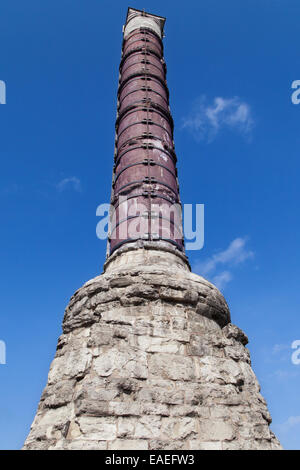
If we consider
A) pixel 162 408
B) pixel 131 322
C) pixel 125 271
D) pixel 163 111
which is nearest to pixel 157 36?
pixel 163 111

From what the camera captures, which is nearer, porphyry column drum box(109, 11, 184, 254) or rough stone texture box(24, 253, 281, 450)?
rough stone texture box(24, 253, 281, 450)

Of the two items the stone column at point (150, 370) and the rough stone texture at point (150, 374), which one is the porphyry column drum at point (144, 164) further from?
the rough stone texture at point (150, 374)

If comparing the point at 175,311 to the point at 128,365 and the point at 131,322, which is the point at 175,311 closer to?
the point at 131,322

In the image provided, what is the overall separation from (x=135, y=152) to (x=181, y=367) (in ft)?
13.0

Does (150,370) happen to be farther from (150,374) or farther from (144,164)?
(144,164)

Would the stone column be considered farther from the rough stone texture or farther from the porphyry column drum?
the porphyry column drum

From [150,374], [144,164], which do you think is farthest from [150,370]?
[144,164]

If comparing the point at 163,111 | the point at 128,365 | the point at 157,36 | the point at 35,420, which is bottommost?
the point at 35,420

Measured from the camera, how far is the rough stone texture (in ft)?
8.66

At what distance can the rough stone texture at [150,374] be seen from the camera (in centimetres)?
264

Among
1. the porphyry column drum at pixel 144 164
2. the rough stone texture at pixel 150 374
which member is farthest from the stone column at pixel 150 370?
the porphyry column drum at pixel 144 164

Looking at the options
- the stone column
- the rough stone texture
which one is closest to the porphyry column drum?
the stone column

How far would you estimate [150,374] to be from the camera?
298 centimetres
